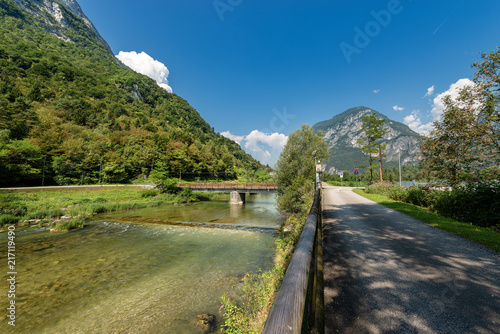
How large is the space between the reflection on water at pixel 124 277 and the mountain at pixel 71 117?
31.2m

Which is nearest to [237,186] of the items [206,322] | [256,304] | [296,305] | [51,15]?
[206,322]

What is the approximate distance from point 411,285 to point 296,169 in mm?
19168

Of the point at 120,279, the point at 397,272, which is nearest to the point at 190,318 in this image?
the point at 120,279

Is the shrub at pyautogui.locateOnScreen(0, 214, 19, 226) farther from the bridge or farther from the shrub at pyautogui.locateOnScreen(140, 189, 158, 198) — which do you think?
the bridge

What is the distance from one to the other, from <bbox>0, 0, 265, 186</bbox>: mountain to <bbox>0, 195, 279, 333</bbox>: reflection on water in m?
31.2

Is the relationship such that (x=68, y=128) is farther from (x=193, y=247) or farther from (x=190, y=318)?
(x=190, y=318)

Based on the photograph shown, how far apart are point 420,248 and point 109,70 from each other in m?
159

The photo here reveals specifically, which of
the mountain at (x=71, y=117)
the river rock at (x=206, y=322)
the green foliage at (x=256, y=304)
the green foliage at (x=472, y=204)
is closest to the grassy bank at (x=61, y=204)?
the mountain at (x=71, y=117)

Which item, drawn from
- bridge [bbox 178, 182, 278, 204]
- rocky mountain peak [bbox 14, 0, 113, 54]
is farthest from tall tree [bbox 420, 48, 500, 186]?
rocky mountain peak [bbox 14, 0, 113, 54]

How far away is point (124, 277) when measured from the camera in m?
7.81

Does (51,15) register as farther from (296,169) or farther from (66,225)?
(296,169)

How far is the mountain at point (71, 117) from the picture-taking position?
36688 millimetres

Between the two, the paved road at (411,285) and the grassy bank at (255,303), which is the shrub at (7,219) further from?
the paved road at (411,285)

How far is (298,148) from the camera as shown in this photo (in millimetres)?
25328
